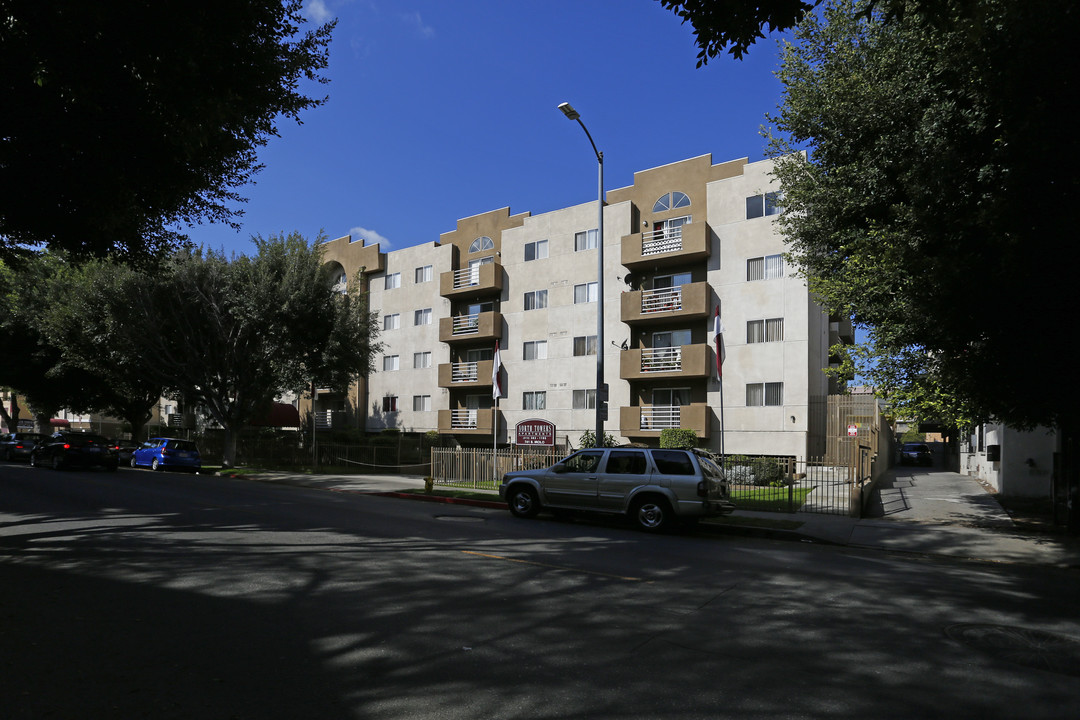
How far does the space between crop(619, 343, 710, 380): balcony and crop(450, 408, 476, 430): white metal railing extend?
9.07 meters

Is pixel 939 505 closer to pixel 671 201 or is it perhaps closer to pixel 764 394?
pixel 764 394

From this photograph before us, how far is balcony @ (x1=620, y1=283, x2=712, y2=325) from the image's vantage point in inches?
1088

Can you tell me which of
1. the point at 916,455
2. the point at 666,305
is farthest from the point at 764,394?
the point at 916,455

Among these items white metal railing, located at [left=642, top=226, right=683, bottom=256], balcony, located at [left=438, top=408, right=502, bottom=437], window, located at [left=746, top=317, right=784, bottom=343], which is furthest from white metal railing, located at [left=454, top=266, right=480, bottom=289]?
window, located at [left=746, top=317, right=784, bottom=343]

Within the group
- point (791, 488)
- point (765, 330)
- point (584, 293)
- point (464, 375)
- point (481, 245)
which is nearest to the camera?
point (791, 488)

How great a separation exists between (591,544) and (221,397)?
2443 cm

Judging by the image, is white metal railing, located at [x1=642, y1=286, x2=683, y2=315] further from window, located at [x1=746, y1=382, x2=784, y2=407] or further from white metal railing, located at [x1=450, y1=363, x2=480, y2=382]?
white metal railing, located at [x1=450, y1=363, x2=480, y2=382]

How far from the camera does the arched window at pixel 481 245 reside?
3694 centimetres

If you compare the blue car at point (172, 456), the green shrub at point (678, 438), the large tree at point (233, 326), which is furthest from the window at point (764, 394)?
the blue car at point (172, 456)

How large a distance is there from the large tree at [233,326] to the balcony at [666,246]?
42.0 feet

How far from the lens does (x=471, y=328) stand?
3572cm

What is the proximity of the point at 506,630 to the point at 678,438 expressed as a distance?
71.3ft

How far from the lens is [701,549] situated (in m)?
10.5

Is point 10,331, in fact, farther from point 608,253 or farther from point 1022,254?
point 1022,254
